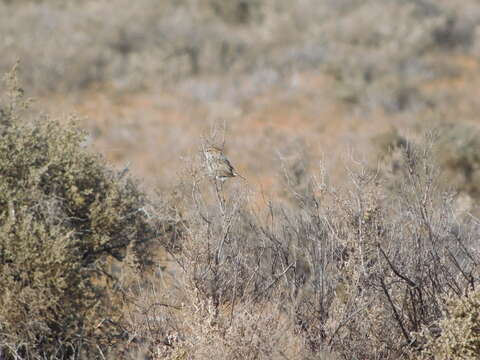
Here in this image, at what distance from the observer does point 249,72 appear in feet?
61.4

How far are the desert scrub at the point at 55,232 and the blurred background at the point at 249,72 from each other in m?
5.72

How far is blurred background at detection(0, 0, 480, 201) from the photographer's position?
1427 centimetres

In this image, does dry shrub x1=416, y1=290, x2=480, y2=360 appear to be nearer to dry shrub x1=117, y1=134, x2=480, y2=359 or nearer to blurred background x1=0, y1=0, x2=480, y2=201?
dry shrub x1=117, y1=134, x2=480, y2=359

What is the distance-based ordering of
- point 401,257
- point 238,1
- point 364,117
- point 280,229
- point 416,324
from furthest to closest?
point 238,1 → point 364,117 → point 280,229 → point 401,257 → point 416,324

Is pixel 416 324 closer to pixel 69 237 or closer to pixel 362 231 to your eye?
pixel 362 231

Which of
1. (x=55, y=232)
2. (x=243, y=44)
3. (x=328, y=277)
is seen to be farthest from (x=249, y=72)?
(x=328, y=277)

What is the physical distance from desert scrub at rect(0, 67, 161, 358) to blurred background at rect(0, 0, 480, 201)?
5.72 metres

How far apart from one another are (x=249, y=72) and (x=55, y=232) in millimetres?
13745

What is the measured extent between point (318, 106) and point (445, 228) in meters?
11.4

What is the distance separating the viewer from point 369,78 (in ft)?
59.2

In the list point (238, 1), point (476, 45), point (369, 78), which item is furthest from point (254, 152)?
point (238, 1)

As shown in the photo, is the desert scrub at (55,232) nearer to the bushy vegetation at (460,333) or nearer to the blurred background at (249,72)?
the bushy vegetation at (460,333)

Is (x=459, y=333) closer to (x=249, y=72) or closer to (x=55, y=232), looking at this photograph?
(x=55, y=232)

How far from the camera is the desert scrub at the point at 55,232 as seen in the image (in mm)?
5344
